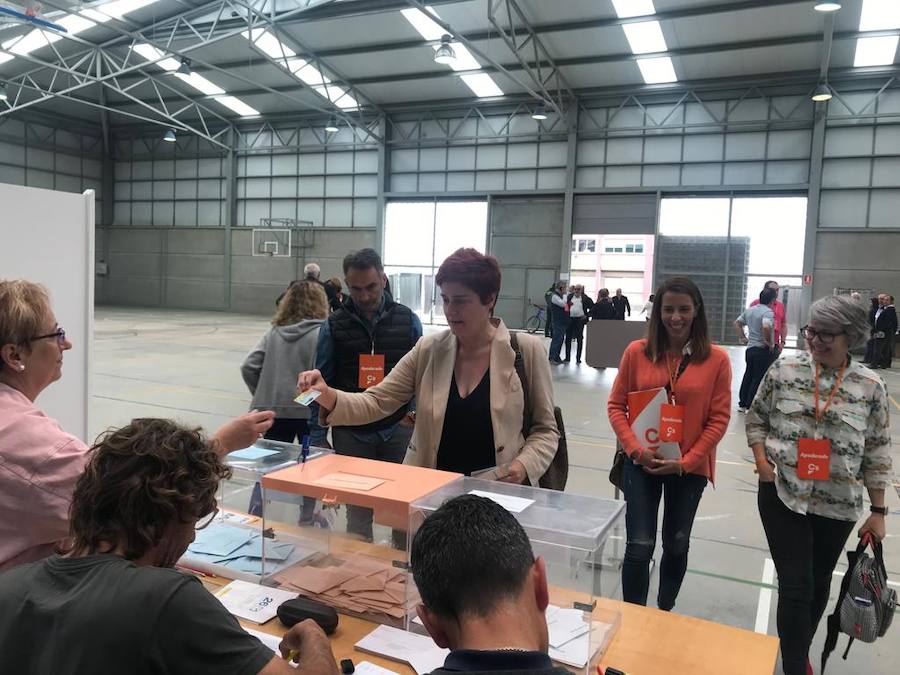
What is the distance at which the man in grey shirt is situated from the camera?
7.45m

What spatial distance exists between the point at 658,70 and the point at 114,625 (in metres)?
16.7

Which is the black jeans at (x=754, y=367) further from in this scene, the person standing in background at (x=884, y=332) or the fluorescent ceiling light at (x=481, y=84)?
the fluorescent ceiling light at (x=481, y=84)

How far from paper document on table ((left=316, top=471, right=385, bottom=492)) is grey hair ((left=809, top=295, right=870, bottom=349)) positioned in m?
1.55

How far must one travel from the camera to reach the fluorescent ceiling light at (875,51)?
1336 centimetres

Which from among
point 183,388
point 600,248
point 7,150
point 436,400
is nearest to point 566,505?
point 436,400

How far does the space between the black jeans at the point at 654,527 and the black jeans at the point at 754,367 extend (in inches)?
217

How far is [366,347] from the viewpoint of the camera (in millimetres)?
3188

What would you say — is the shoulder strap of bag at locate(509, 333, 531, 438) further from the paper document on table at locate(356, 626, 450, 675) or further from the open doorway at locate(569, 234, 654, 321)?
the open doorway at locate(569, 234, 654, 321)

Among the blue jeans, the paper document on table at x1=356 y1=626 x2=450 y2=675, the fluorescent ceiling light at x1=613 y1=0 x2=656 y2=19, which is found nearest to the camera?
the paper document on table at x1=356 y1=626 x2=450 y2=675

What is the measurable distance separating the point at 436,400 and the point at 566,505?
68cm

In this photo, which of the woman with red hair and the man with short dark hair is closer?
the man with short dark hair

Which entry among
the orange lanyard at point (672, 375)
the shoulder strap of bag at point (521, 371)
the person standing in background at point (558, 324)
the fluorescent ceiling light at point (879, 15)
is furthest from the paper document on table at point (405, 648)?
the fluorescent ceiling light at point (879, 15)

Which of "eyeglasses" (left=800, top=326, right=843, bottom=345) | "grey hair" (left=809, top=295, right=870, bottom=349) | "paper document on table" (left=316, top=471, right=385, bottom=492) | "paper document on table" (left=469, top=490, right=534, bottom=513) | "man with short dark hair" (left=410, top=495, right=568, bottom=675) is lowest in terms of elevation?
"paper document on table" (left=469, top=490, right=534, bottom=513)

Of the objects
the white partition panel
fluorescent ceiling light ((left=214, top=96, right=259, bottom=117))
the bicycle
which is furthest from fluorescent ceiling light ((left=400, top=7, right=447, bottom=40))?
the white partition panel
